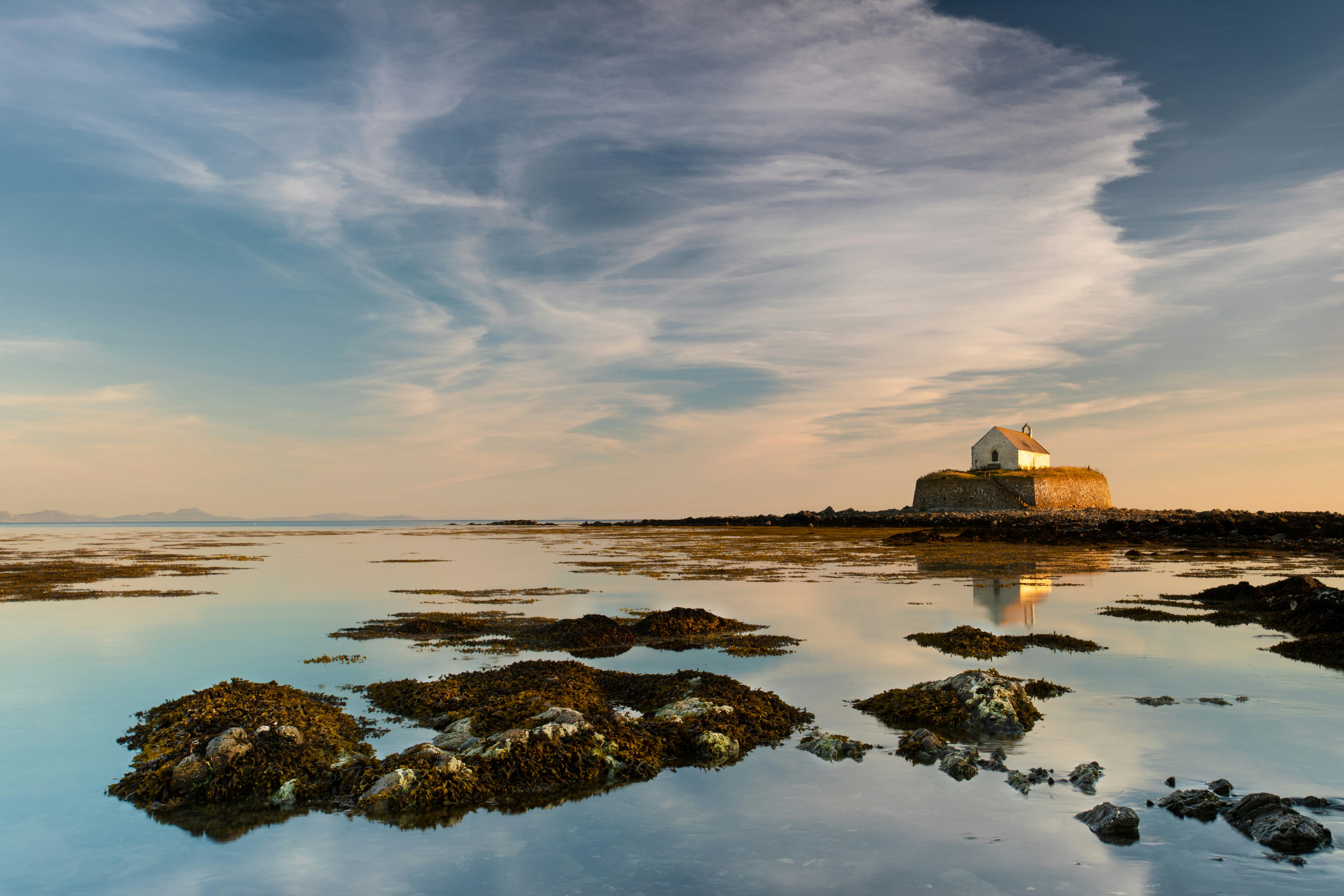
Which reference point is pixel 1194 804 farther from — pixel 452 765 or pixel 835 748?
pixel 452 765

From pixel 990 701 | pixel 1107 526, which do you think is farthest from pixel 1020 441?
pixel 990 701

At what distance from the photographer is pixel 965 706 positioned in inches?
327

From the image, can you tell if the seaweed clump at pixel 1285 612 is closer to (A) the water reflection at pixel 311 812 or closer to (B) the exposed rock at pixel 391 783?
(A) the water reflection at pixel 311 812

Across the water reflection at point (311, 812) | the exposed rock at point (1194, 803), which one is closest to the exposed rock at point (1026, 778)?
the exposed rock at point (1194, 803)

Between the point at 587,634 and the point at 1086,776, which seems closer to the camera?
the point at 1086,776

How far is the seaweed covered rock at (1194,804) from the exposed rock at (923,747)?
1.91 m

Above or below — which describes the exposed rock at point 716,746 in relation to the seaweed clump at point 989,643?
below

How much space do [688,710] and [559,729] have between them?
5.56 feet

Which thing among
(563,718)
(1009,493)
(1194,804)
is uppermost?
(1009,493)

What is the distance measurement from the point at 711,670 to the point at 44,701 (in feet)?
30.8

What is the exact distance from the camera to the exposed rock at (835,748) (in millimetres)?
7281

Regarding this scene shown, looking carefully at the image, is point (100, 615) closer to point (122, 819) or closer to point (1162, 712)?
point (122, 819)

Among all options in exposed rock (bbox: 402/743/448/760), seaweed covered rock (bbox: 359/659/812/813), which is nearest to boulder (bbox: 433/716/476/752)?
seaweed covered rock (bbox: 359/659/812/813)

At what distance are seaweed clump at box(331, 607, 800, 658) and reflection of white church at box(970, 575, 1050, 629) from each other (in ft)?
18.5
